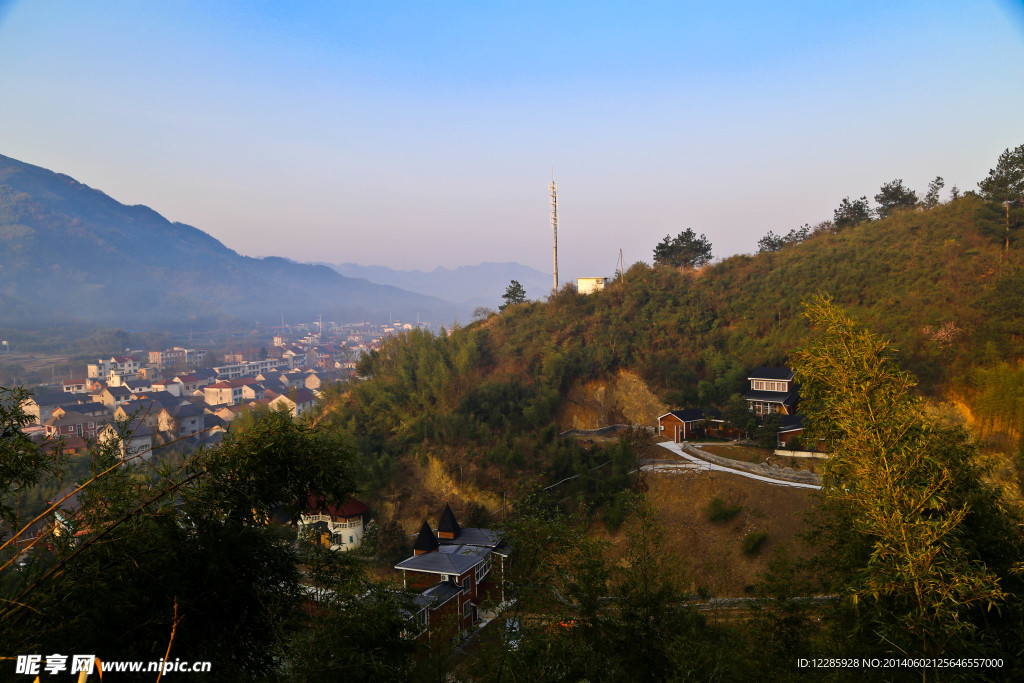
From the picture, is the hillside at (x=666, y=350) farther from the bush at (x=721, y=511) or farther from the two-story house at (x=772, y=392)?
the bush at (x=721, y=511)

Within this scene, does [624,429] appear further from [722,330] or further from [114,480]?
[114,480]

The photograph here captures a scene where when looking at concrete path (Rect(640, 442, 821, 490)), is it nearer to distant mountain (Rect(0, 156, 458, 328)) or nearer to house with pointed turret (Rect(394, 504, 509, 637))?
house with pointed turret (Rect(394, 504, 509, 637))

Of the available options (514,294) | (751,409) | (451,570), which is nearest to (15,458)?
(451,570)

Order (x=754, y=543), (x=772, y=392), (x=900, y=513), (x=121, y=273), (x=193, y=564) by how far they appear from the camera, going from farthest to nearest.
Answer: (x=121, y=273) < (x=772, y=392) < (x=754, y=543) < (x=900, y=513) < (x=193, y=564)

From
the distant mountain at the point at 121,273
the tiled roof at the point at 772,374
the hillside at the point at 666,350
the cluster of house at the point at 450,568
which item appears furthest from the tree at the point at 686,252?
the distant mountain at the point at 121,273

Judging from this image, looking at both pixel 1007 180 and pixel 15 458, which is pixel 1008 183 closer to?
pixel 1007 180

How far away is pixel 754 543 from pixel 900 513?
332 inches

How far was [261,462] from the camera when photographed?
9.16ft

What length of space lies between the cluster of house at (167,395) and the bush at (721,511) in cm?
1351

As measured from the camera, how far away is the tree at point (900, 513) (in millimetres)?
3264

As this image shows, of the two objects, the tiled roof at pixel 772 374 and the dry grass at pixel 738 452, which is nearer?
the dry grass at pixel 738 452

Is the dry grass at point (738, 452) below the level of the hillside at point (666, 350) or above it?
below

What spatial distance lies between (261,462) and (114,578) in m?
0.76

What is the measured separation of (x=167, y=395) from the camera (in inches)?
1326
